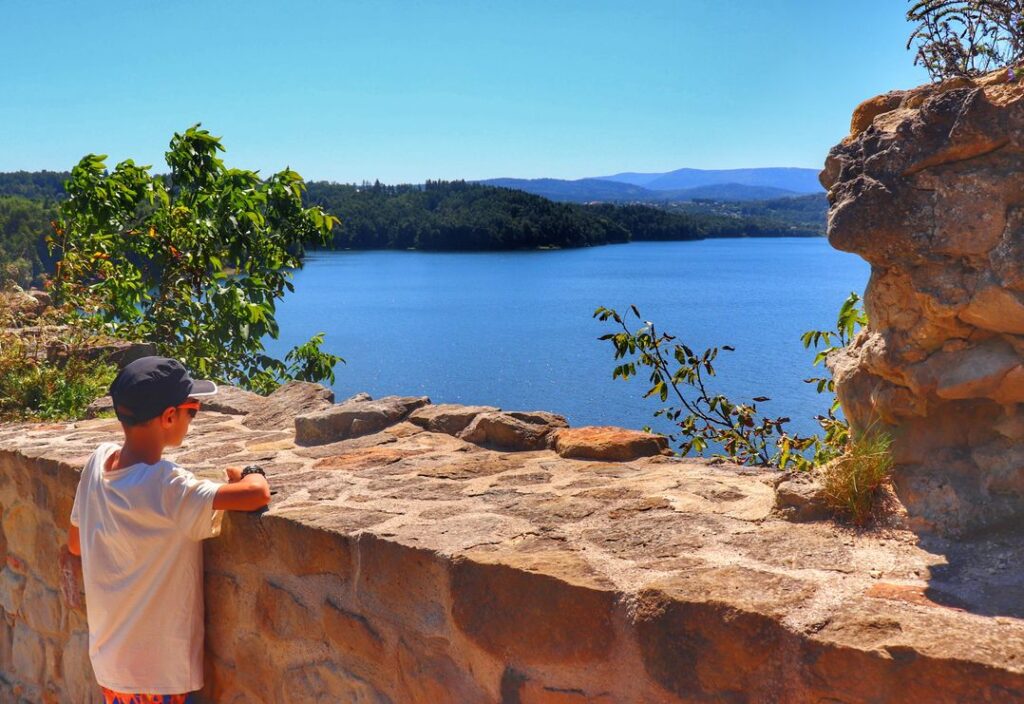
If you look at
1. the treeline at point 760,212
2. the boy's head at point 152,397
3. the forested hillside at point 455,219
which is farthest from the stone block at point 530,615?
the treeline at point 760,212

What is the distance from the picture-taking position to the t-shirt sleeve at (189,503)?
8.43 ft

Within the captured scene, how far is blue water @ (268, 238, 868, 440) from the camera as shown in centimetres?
1398

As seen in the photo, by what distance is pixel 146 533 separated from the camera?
260cm

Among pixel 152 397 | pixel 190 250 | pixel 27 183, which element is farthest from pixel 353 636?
pixel 27 183

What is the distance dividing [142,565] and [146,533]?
0.33ft

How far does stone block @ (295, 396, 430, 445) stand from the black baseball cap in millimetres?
1559

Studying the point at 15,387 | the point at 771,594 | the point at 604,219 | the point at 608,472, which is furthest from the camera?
the point at 604,219

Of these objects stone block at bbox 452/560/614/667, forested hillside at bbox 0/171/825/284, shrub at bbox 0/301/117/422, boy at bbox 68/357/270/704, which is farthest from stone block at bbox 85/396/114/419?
forested hillside at bbox 0/171/825/284

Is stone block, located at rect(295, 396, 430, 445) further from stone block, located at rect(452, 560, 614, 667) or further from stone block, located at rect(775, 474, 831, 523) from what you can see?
stone block, located at rect(775, 474, 831, 523)

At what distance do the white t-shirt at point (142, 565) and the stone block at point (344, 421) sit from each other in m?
1.39

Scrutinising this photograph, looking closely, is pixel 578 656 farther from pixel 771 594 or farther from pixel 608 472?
pixel 608 472

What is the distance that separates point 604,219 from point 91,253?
38093 millimetres

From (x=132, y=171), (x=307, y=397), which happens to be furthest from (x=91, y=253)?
(x=307, y=397)

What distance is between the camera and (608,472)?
10.8 ft
